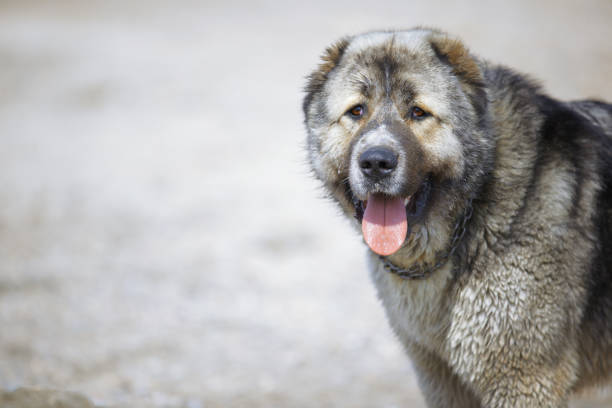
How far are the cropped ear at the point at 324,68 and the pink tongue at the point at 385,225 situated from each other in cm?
84

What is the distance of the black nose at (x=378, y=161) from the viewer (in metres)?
2.99

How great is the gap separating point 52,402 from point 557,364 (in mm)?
3128

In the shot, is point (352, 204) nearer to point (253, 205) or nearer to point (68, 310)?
point (68, 310)

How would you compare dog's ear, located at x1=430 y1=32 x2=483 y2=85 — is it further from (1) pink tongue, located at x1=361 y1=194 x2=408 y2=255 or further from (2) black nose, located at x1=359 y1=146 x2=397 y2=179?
(1) pink tongue, located at x1=361 y1=194 x2=408 y2=255

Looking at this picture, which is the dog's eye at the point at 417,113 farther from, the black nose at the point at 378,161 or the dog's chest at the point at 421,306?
the dog's chest at the point at 421,306

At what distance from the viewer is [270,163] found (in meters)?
11.0

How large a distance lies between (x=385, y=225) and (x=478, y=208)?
558mm

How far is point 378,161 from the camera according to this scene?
2992 mm

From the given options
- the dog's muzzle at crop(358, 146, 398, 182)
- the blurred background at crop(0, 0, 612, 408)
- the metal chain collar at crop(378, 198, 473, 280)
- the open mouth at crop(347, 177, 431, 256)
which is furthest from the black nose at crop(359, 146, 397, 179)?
the blurred background at crop(0, 0, 612, 408)

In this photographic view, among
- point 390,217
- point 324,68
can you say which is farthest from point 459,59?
point 390,217

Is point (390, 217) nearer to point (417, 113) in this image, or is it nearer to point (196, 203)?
point (417, 113)

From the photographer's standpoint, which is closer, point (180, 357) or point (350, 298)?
point (180, 357)

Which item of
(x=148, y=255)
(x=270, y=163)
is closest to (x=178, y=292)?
(x=148, y=255)

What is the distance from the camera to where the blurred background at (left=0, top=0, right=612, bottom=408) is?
259 inches
